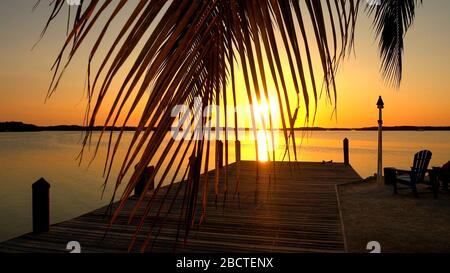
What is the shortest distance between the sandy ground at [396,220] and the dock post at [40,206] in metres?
4.06

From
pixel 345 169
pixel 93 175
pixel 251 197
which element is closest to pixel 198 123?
pixel 251 197

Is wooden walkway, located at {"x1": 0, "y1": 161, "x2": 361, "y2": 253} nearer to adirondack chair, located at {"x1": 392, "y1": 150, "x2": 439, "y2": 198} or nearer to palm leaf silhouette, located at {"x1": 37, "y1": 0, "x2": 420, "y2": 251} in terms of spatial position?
adirondack chair, located at {"x1": 392, "y1": 150, "x2": 439, "y2": 198}

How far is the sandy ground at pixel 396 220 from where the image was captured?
431cm

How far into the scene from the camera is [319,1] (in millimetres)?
369

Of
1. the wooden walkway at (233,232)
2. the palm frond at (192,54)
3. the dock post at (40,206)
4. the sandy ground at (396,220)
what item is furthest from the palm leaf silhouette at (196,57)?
the dock post at (40,206)

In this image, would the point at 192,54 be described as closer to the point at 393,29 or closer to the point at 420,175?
the point at 393,29

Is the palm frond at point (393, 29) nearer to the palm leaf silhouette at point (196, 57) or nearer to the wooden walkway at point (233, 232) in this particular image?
the wooden walkway at point (233, 232)

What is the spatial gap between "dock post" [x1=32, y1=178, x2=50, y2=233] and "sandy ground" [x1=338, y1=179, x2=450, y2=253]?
4.06 metres

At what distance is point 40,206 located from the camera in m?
4.78

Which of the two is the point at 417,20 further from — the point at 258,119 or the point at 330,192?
the point at 330,192

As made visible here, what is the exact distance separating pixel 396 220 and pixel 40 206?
17.4ft

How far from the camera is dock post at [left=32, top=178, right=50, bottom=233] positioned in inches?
186

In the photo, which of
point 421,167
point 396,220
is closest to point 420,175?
point 421,167

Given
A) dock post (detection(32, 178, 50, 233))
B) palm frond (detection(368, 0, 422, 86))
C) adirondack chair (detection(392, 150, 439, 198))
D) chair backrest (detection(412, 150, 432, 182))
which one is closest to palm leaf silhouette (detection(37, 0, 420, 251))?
palm frond (detection(368, 0, 422, 86))
